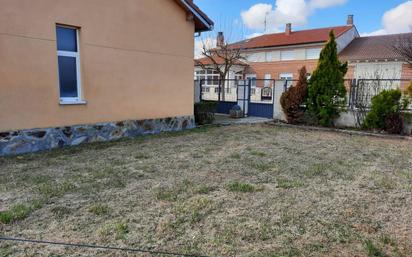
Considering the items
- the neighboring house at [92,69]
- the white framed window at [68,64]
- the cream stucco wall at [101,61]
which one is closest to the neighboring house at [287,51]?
the neighboring house at [92,69]

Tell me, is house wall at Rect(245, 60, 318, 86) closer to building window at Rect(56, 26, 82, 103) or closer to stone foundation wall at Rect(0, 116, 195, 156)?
stone foundation wall at Rect(0, 116, 195, 156)

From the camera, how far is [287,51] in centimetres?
3134

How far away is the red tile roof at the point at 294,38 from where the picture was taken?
29938 millimetres

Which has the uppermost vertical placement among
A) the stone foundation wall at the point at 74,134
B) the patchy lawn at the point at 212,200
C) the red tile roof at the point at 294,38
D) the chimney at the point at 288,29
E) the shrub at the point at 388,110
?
Answer: the chimney at the point at 288,29

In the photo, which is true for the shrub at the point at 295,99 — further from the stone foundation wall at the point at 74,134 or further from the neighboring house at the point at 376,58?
the neighboring house at the point at 376,58

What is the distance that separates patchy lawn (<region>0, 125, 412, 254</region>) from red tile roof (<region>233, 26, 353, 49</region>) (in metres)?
23.6

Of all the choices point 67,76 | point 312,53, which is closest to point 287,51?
point 312,53

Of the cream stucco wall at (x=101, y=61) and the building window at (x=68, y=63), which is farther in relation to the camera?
the building window at (x=68, y=63)

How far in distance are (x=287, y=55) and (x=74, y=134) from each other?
2757 cm

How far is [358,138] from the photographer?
30.7ft

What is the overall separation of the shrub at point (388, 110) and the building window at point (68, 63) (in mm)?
8926

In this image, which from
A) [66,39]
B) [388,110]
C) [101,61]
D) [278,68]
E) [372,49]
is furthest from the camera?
[278,68]

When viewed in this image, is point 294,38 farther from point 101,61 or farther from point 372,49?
point 101,61

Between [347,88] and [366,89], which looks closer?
[366,89]
